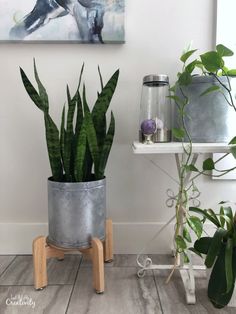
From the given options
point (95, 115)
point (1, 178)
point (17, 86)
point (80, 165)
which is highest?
point (17, 86)

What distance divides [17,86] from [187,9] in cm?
79

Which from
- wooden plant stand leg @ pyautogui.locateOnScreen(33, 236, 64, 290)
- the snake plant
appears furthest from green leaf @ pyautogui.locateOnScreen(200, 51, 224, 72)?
wooden plant stand leg @ pyautogui.locateOnScreen(33, 236, 64, 290)

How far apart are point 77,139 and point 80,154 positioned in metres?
0.06

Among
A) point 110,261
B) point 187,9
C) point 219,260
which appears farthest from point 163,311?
point 187,9

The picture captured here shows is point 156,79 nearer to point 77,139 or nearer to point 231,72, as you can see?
point 231,72

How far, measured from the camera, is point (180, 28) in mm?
1277

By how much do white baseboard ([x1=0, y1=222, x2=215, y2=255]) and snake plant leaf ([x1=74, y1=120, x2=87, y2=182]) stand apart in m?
0.40

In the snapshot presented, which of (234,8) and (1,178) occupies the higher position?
(234,8)

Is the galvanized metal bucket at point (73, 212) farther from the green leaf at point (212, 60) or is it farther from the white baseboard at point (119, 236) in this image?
the green leaf at point (212, 60)

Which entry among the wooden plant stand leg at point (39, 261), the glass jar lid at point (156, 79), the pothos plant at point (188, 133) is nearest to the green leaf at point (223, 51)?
the pothos plant at point (188, 133)

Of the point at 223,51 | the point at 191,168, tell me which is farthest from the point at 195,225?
the point at 223,51

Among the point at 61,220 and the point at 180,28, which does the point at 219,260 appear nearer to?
the point at 61,220

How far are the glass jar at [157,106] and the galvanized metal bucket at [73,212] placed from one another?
0.93ft

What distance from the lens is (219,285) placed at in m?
0.90
